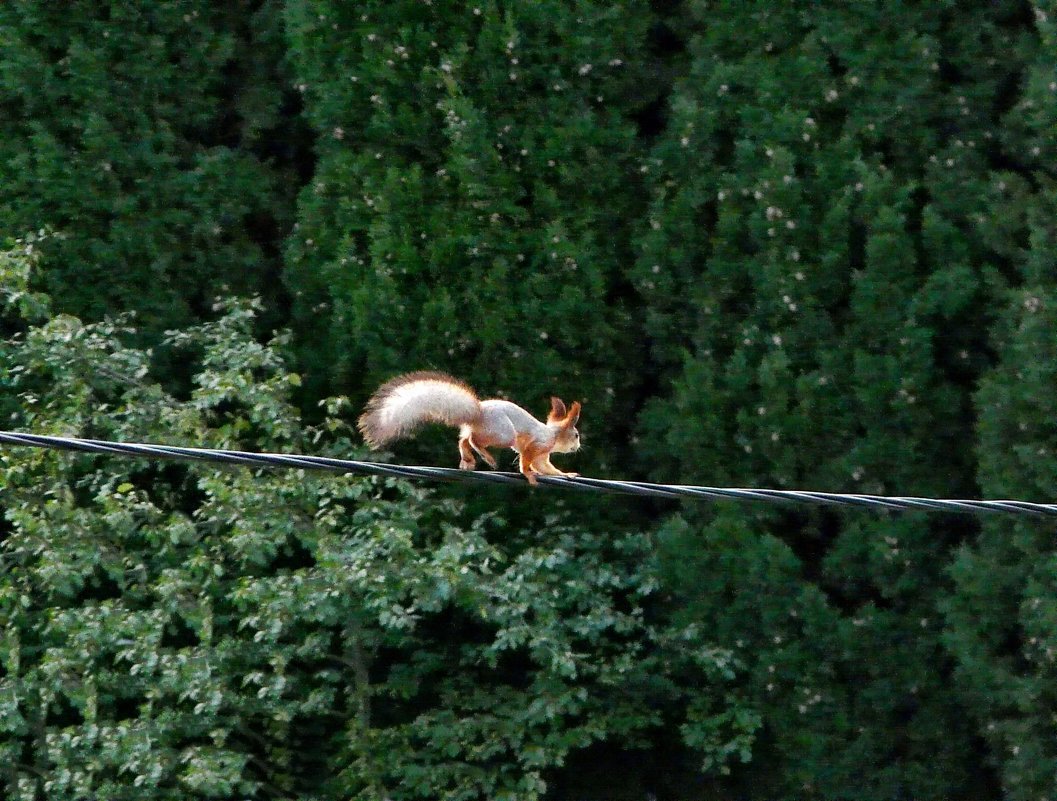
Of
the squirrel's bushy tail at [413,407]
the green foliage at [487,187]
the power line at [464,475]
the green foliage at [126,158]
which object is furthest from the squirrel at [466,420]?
the green foliage at [126,158]

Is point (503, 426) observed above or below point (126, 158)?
below

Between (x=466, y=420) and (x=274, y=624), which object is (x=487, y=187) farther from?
(x=466, y=420)

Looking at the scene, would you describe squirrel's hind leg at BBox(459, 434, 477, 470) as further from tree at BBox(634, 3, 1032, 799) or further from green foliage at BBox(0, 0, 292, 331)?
green foliage at BBox(0, 0, 292, 331)

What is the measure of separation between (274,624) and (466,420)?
2.30 meters

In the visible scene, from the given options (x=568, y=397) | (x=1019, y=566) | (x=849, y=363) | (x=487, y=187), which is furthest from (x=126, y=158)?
(x=1019, y=566)

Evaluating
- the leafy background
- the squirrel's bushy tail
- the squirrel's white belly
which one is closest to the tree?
the leafy background

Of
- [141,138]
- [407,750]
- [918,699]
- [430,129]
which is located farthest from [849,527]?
[141,138]

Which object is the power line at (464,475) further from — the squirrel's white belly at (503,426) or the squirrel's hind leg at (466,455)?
the squirrel's hind leg at (466,455)

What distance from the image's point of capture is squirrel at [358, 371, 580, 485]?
429 centimetres

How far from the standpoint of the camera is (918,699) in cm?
671

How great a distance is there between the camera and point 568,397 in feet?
23.4

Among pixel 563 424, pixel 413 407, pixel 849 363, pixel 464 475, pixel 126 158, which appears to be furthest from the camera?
pixel 126 158

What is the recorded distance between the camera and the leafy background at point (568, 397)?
21.3ft

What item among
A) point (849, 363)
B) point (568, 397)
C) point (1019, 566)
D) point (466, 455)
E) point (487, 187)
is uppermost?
point (487, 187)
